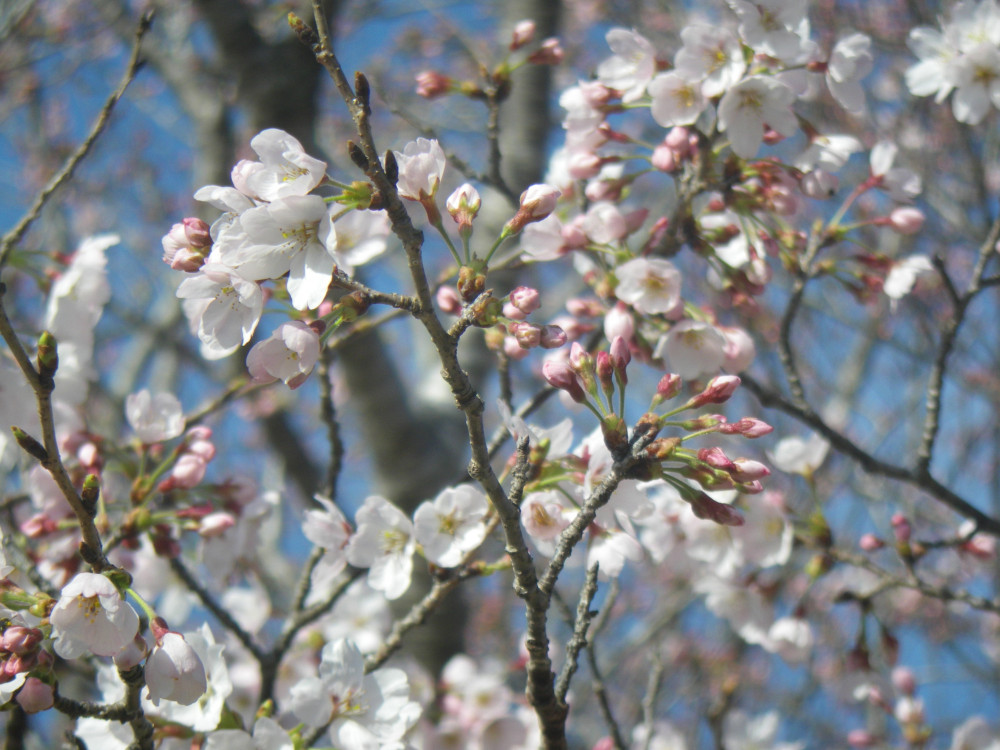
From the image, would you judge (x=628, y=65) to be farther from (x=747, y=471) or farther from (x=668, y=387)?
(x=747, y=471)

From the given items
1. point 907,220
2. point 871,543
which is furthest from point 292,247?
point 871,543

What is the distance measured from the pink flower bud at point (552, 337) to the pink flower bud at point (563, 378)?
0.35 ft

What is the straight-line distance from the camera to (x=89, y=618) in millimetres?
1067

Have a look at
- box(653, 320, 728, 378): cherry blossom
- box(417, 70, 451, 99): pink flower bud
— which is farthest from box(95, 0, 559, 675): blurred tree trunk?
box(653, 320, 728, 378): cherry blossom

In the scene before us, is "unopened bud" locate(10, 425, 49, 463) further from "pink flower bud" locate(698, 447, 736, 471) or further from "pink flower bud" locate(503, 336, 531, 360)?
"pink flower bud" locate(698, 447, 736, 471)

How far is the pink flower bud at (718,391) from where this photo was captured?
4.03 feet

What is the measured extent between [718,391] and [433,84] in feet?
3.85

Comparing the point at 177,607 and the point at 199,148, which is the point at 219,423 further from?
the point at 177,607

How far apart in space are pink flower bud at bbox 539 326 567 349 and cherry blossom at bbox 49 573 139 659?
2.19 feet

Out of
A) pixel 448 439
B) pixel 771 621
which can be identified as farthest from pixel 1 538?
pixel 448 439

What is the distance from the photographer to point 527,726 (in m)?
2.07

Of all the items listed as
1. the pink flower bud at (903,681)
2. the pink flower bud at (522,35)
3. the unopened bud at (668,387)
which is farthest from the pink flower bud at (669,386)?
the pink flower bud at (903,681)

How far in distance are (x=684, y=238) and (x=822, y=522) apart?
2.44 ft

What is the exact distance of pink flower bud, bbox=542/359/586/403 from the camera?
1213 mm
